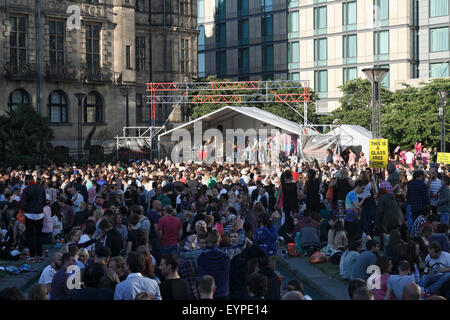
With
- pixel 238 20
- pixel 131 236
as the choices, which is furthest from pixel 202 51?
pixel 131 236

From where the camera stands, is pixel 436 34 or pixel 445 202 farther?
pixel 436 34

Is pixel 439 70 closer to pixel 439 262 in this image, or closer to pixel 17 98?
pixel 17 98

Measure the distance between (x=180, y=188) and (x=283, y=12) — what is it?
57.4 m

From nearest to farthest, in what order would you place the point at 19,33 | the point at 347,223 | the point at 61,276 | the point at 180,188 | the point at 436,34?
the point at 61,276 < the point at 347,223 < the point at 180,188 < the point at 19,33 < the point at 436,34

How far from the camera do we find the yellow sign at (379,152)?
18750mm

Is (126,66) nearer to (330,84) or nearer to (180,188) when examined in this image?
(330,84)

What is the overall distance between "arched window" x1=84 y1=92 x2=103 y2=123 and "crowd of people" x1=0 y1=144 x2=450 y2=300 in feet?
91.4

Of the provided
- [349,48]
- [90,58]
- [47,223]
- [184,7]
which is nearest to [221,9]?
[349,48]

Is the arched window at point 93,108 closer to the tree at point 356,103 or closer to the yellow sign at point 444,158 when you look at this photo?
the tree at point 356,103

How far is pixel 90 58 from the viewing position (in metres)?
53.2

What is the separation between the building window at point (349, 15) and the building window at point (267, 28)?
340 inches

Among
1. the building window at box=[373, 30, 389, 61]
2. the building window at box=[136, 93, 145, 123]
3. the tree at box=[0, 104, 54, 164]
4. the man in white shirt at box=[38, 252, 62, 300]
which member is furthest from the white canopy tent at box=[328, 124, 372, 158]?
the man in white shirt at box=[38, 252, 62, 300]

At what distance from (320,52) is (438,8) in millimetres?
11767

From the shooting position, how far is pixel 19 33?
4900 centimetres
